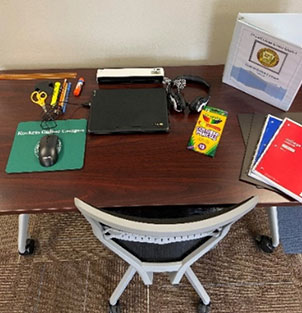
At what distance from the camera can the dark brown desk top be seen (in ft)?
2.53

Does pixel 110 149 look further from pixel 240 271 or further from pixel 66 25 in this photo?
pixel 240 271

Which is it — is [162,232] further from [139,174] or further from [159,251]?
[159,251]

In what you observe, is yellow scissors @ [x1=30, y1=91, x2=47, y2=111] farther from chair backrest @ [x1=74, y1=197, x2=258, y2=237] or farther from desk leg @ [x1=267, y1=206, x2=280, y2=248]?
desk leg @ [x1=267, y1=206, x2=280, y2=248]

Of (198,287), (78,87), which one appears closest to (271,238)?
(198,287)

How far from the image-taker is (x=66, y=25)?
3.37ft

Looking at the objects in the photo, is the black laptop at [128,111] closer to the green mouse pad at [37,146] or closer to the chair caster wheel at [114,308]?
the green mouse pad at [37,146]

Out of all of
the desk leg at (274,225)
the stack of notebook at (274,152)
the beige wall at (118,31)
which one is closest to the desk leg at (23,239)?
the beige wall at (118,31)

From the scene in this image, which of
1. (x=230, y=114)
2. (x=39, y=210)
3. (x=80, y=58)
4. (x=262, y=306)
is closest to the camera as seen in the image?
(x=39, y=210)

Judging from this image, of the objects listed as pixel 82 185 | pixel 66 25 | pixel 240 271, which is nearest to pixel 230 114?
pixel 82 185

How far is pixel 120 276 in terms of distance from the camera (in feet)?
4.44

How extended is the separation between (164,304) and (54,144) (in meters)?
0.90

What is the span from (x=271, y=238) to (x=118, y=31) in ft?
3.82

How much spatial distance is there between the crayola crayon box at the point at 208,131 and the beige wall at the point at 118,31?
316 mm

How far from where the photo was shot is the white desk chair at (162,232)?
60 centimetres
